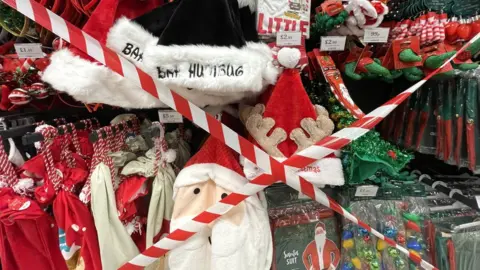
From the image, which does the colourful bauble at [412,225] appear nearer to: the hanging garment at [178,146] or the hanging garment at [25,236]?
the hanging garment at [178,146]

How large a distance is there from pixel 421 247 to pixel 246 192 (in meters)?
0.58

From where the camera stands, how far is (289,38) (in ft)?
2.72

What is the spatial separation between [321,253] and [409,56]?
0.61 m

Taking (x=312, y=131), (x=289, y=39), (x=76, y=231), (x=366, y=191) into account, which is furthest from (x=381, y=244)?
(x=76, y=231)

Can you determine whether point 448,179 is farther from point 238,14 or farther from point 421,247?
point 238,14

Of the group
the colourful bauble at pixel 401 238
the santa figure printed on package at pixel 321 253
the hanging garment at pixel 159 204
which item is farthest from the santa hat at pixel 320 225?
the hanging garment at pixel 159 204

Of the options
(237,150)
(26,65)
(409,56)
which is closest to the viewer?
(237,150)

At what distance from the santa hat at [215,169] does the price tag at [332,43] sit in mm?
397

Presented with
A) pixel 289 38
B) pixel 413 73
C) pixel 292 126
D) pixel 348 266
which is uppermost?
pixel 289 38

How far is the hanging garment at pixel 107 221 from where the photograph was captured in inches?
32.7

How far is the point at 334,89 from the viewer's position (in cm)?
90

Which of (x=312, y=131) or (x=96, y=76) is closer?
(x=96, y=76)

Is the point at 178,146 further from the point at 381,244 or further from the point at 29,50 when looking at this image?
the point at 381,244

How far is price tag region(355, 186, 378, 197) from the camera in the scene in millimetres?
929
